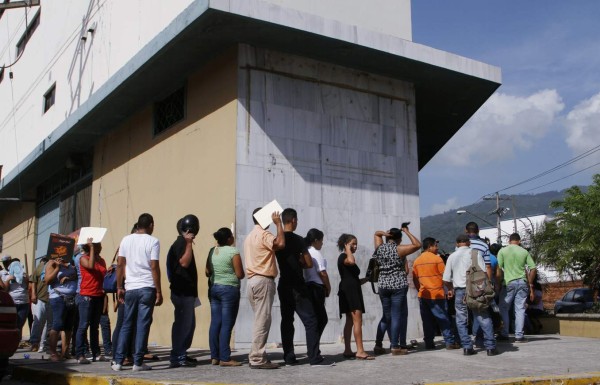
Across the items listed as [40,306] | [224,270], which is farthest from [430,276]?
[40,306]

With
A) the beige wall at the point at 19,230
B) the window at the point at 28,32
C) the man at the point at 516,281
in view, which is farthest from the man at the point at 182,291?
the beige wall at the point at 19,230

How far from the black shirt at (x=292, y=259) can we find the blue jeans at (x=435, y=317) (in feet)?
8.27

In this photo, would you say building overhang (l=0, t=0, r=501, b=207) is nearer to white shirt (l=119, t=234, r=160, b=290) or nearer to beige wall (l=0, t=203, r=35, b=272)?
white shirt (l=119, t=234, r=160, b=290)

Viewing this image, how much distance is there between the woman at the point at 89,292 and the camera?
8.12 m

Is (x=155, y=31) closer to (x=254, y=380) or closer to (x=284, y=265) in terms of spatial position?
(x=284, y=265)

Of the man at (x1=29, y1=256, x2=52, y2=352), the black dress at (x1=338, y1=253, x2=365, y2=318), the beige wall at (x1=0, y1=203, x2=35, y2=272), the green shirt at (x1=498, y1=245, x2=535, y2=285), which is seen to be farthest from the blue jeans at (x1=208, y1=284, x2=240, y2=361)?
the beige wall at (x1=0, y1=203, x2=35, y2=272)

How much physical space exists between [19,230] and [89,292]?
17.7 m

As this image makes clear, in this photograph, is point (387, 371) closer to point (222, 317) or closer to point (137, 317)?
point (222, 317)

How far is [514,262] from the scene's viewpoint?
9.59 meters

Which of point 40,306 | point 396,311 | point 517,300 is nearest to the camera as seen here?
point 396,311

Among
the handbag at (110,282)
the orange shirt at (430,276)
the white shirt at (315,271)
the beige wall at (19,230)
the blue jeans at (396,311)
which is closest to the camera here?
the white shirt at (315,271)

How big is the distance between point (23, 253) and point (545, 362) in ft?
67.5

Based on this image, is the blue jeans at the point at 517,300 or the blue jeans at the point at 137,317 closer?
the blue jeans at the point at 137,317

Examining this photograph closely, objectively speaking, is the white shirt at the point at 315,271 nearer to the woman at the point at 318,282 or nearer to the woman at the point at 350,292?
the woman at the point at 318,282
